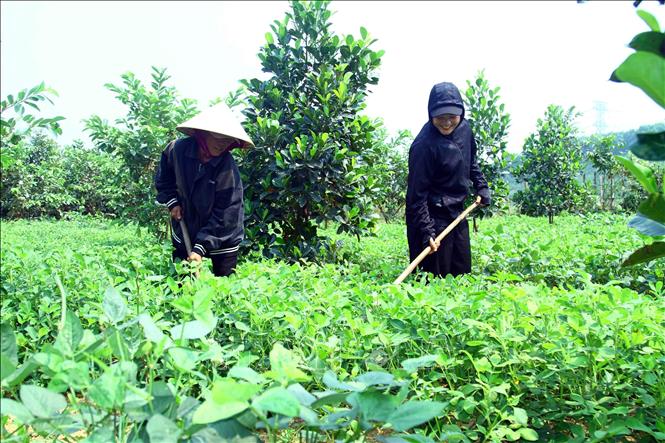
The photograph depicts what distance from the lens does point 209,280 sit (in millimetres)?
2643

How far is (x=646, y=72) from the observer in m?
0.77

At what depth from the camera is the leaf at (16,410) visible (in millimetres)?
808

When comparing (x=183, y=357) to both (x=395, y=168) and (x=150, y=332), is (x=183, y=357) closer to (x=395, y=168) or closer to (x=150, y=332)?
(x=150, y=332)

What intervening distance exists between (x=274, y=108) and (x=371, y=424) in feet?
16.5

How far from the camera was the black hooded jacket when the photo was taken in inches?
168

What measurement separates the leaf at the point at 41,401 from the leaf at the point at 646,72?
3.22 feet

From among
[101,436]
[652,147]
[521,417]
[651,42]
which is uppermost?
[651,42]

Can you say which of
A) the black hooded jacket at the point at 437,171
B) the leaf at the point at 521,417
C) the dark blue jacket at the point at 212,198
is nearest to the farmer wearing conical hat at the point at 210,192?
the dark blue jacket at the point at 212,198

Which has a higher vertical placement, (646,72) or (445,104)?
(445,104)

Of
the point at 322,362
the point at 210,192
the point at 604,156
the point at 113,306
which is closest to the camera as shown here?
the point at 113,306

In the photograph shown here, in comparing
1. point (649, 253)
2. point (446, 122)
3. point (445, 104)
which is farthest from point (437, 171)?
point (649, 253)

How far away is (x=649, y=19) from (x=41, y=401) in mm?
1105

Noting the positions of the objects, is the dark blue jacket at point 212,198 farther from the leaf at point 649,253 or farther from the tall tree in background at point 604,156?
the tall tree in background at point 604,156

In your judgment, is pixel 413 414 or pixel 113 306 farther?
pixel 113 306
